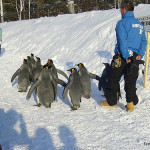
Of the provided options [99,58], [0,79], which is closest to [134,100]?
[99,58]

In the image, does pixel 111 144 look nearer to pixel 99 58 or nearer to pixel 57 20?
pixel 99 58

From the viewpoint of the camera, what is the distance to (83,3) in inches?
747

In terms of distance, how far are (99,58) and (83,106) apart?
10.9ft

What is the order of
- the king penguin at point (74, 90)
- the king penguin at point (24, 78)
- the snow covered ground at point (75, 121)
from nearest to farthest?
1. the snow covered ground at point (75, 121)
2. the king penguin at point (74, 90)
3. the king penguin at point (24, 78)

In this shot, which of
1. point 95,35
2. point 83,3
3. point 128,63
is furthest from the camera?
point 83,3

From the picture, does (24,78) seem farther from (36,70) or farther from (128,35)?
(128,35)

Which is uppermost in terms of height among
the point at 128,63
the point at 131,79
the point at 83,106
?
the point at 128,63

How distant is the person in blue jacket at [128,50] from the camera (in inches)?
140

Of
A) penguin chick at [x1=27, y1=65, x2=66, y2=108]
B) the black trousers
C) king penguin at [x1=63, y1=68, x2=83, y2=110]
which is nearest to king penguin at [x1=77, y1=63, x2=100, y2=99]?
king penguin at [x1=63, y1=68, x2=83, y2=110]

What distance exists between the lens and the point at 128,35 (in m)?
3.61

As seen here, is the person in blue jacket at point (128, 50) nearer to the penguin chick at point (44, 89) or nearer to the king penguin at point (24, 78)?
the penguin chick at point (44, 89)

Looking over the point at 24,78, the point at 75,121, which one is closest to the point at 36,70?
the point at 24,78

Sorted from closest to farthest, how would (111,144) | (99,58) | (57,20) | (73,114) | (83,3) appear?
(111,144)
(73,114)
(99,58)
(57,20)
(83,3)

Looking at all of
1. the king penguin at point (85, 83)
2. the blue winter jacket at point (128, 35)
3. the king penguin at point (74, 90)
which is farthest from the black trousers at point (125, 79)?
the king penguin at point (85, 83)
